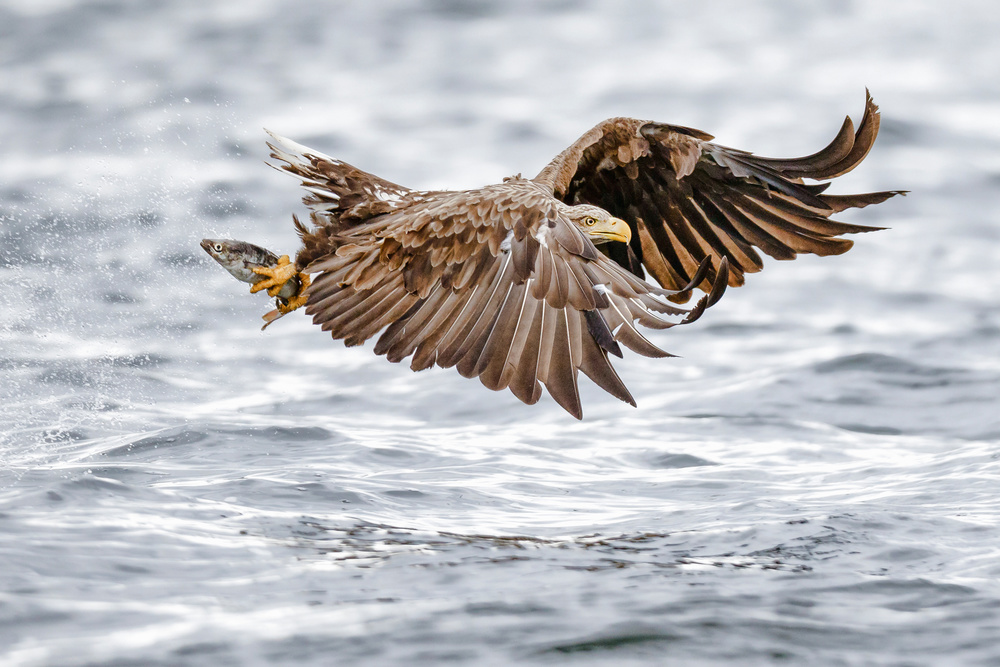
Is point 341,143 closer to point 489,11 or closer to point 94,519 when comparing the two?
point 489,11

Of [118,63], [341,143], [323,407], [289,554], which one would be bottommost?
[289,554]

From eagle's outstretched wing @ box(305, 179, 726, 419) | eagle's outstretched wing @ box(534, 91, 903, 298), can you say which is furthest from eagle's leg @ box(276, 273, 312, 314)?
eagle's outstretched wing @ box(534, 91, 903, 298)

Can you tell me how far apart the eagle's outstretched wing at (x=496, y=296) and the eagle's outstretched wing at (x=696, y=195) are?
874 mm

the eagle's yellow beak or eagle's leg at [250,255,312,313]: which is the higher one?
the eagle's yellow beak

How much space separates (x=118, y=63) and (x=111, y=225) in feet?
13.8

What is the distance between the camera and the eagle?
16.3ft

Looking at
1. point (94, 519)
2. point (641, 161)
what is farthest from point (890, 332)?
point (94, 519)

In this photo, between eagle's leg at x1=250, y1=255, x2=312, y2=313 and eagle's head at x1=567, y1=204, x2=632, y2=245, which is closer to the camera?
eagle's head at x1=567, y1=204, x2=632, y2=245

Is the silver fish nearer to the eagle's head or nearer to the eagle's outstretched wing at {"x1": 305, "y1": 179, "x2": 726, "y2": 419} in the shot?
the eagle's outstretched wing at {"x1": 305, "y1": 179, "x2": 726, "y2": 419}

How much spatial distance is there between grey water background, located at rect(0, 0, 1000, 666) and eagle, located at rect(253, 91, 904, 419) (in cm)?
88

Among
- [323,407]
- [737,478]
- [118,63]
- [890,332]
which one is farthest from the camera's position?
[118,63]

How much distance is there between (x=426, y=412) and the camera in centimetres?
841

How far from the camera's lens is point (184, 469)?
6508mm

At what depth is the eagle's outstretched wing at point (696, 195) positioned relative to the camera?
633 centimetres
